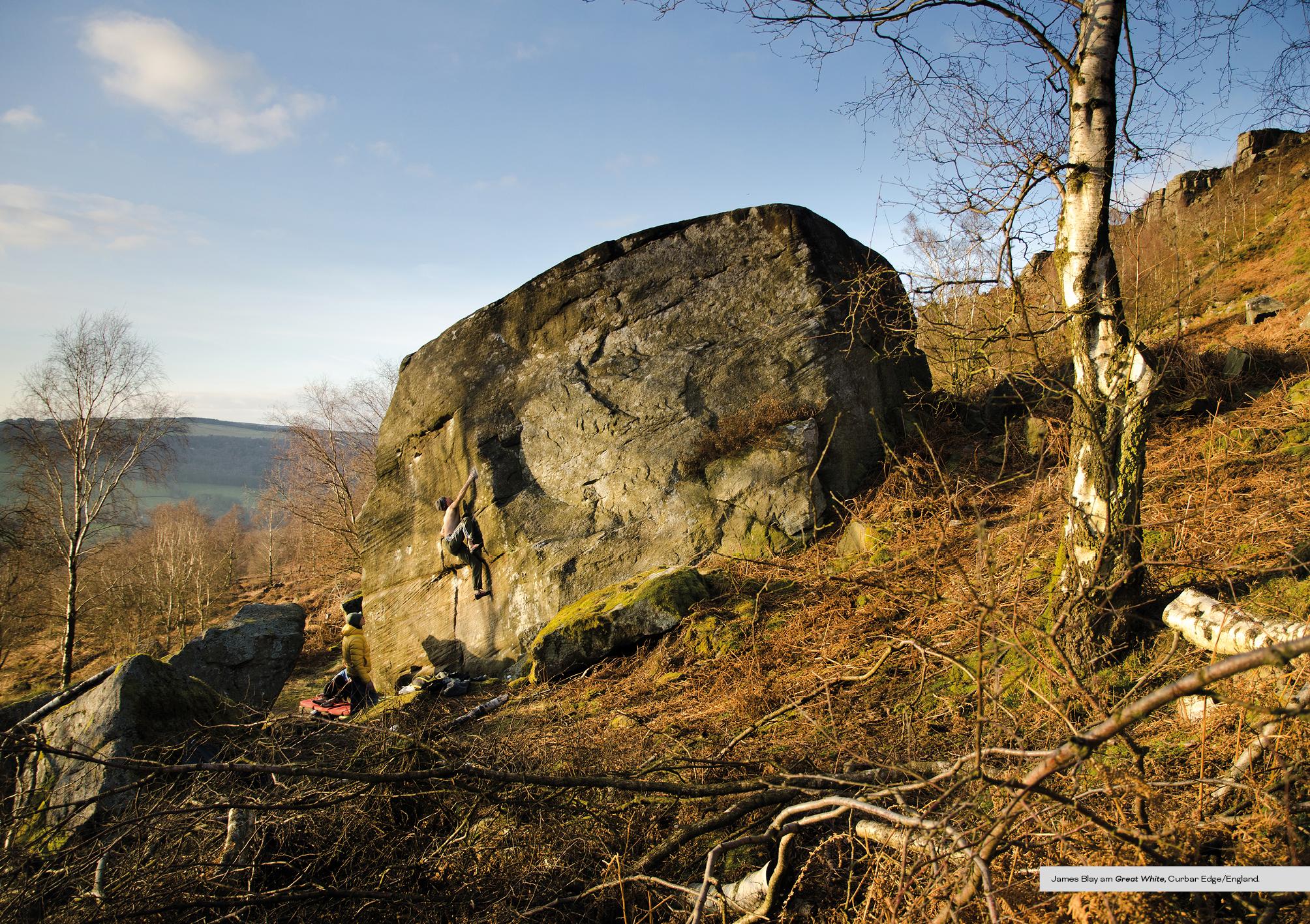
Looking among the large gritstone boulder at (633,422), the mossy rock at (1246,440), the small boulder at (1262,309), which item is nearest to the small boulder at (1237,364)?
the mossy rock at (1246,440)

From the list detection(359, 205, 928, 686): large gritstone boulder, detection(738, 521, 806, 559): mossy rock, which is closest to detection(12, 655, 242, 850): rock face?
detection(359, 205, 928, 686): large gritstone boulder

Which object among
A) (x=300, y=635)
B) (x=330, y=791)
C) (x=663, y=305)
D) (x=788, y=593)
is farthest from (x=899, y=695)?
(x=300, y=635)

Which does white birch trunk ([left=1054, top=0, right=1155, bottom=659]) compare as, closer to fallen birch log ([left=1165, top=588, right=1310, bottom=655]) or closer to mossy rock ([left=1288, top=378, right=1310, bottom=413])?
fallen birch log ([left=1165, top=588, right=1310, bottom=655])

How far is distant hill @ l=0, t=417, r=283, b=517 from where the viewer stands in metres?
98.8

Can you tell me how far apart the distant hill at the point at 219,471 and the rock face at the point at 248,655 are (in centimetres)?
8866

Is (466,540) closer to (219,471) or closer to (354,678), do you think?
(354,678)

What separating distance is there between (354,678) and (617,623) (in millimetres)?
4556

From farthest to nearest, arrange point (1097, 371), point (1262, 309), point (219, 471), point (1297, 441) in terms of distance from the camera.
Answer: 1. point (219, 471)
2. point (1262, 309)
3. point (1297, 441)
4. point (1097, 371)

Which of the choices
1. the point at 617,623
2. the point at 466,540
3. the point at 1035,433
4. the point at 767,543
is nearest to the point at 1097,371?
the point at 767,543

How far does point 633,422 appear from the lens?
8.55 metres

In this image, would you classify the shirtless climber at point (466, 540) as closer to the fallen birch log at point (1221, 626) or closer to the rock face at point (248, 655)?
the rock face at point (248, 655)

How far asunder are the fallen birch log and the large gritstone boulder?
3.70 meters

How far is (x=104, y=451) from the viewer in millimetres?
21281

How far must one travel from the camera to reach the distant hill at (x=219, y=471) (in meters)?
98.8
